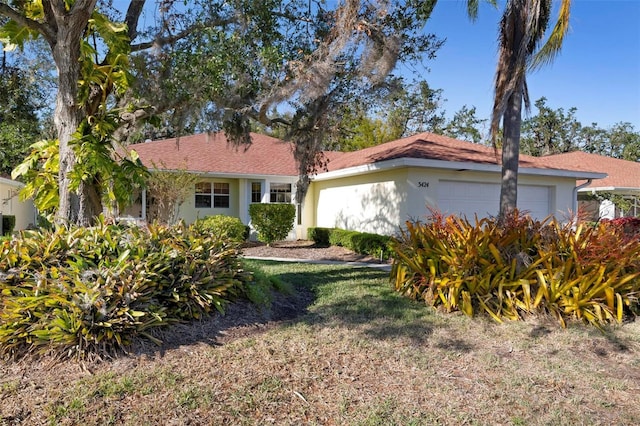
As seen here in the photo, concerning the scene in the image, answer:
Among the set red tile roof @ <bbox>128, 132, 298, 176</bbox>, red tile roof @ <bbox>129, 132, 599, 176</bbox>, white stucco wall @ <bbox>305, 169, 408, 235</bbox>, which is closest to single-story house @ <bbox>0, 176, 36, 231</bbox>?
red tile roof @ <bbox>128, 132, 298, 176</bbox>

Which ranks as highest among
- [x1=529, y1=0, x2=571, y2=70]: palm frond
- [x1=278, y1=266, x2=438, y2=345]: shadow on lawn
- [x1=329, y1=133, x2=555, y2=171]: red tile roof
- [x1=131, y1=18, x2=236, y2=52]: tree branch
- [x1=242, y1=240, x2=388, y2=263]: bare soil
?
[x1=131, y1=18, x2=236, y2=52]: tree branch

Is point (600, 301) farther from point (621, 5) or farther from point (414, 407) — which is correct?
point (621, 5)

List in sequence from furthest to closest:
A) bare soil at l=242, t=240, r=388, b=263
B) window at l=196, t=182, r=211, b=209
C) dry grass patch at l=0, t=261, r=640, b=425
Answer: window at l=196, t=182, r=211, b=209, bare soil at l=242, t=240, r=388, b=263, dry grass patch at l=0, t=261, r=640, b=425

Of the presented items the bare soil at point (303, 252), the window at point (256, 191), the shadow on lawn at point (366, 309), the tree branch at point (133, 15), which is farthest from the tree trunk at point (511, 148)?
the window at point (256, 191)

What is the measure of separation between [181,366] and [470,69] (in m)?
10.9

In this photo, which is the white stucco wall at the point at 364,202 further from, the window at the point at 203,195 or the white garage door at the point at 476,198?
the window at the point at 203,195

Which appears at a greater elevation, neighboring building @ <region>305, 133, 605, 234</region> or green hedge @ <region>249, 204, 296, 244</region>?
neighboring building @ <region>305, 133, 605, 234</region>

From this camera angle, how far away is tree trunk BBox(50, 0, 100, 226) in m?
6.15

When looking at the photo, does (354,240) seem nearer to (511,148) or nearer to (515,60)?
(511,148)

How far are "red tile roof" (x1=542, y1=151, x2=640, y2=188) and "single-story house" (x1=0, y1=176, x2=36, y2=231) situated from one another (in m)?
24.2

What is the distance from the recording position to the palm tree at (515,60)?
22.3 ft

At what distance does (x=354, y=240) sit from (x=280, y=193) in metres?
5.35

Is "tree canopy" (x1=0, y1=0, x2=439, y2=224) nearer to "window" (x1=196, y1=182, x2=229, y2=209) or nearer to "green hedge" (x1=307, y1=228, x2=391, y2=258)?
"green hedge" (x1=307, y1=228, x2=391, y2=258)

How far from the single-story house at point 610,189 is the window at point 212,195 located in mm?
14959
